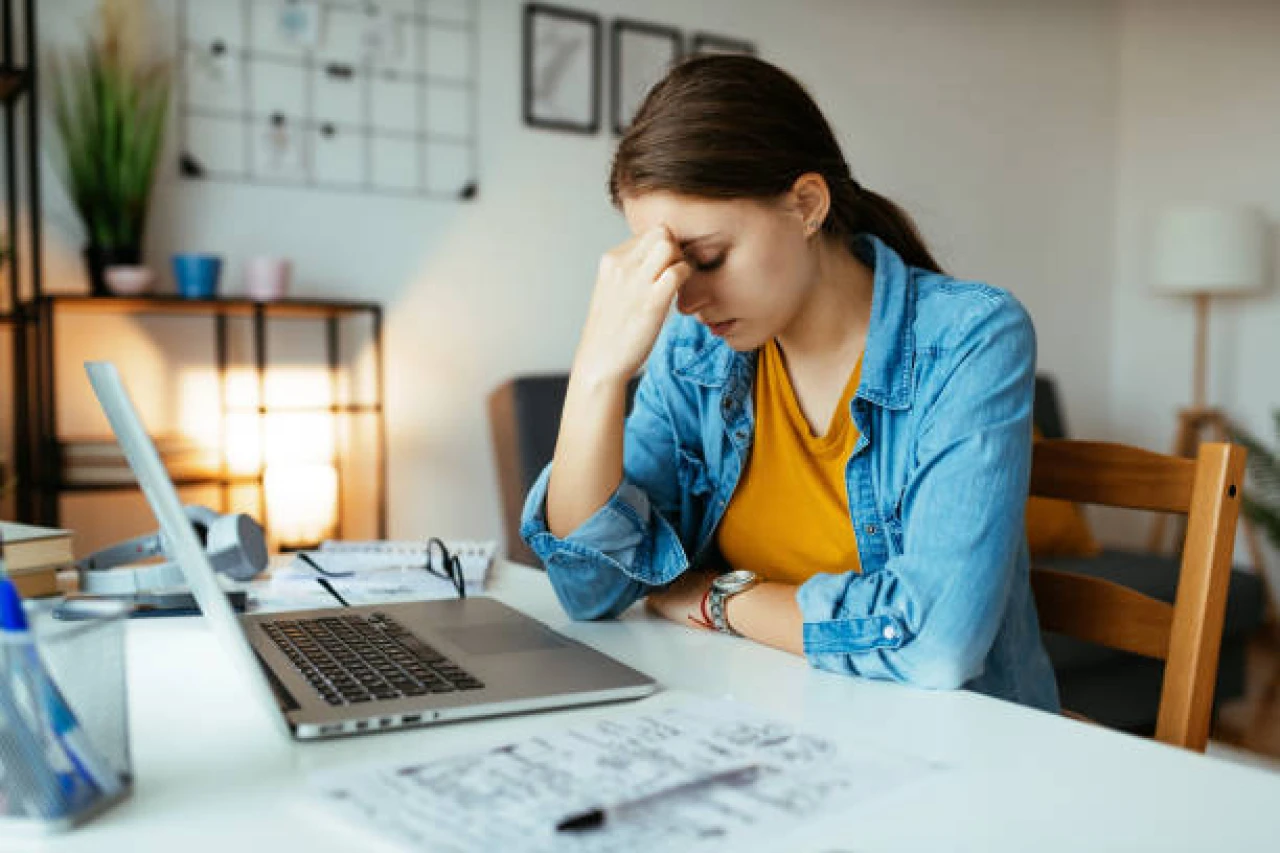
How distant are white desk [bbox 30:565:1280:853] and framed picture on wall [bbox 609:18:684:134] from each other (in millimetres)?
2612

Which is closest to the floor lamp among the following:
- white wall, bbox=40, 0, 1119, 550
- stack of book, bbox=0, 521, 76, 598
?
white wall, bbox=40, 0, 1119, 550

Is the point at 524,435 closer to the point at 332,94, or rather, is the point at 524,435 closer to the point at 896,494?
the point at 332,94

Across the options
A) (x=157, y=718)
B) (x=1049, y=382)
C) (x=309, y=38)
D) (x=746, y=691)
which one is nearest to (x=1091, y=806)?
(x=746, y=691)

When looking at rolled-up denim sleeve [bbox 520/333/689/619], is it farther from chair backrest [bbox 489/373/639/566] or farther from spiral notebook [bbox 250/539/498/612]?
chair backrest [bbox 489/373/639/566]

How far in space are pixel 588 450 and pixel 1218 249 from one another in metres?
3.29

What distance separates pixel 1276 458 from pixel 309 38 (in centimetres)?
311

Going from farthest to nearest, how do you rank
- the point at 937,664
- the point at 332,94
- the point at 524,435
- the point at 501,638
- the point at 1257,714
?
1. the point at 1257,714
2. the point at 332,94
3. the point at 524,435
4. the point at 501,638
5. the point at 937,664

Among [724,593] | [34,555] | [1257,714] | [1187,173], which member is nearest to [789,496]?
[724,593]

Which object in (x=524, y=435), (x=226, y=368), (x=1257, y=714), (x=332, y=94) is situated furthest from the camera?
(x=1257, y=714)

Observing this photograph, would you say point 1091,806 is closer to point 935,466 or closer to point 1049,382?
A: point 935,466

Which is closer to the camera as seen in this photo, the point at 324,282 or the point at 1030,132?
the point at 324,282

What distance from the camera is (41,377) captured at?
237 cm

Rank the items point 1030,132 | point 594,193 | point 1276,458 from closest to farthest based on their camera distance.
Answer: point 594,193, point 1276,458, point 1030,132

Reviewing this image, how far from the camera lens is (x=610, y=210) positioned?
3.28m
